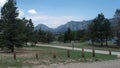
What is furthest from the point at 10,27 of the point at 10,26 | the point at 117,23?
the point at 117,23

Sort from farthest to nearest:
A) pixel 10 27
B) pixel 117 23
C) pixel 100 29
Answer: pixel 117 23, pixel 100 29, pixel 10 27

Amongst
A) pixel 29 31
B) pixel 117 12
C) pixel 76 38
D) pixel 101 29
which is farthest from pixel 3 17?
pixel 76 38

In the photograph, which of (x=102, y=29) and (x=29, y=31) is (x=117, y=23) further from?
(x=29, y=31)

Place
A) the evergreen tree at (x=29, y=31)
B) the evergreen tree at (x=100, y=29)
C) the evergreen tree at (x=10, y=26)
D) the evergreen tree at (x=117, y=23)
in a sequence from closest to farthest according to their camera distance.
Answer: the evergreen tree at (x=10, y=26), the evergreen tree at (x=29, y=31), the evergreen tree at (x=117, y=23), the evergreen tree at (x=100, y=29)

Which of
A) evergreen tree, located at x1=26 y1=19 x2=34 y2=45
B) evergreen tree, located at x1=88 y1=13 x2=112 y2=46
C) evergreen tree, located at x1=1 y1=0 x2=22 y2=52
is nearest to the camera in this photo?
evergreen tree, located at x1=1 y1=0 x2=22 y2=52

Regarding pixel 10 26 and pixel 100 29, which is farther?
pixel 100 29

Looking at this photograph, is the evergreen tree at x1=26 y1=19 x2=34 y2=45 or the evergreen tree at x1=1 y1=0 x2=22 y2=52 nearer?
the evergreen tree at x1=1 y1=0 x2=22 y2=52

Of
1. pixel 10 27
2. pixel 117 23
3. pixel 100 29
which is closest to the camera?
pixel 10 27

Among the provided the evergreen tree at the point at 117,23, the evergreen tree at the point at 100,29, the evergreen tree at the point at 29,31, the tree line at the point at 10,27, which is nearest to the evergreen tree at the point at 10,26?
the tree line at the point at 10,27

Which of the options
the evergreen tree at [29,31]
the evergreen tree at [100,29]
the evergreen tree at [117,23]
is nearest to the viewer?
the evergreen tree at [29,31]

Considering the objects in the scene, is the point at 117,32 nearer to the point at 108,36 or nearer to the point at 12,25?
the point at 108,36

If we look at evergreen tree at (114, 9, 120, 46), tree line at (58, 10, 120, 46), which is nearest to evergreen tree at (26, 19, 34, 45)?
tree line at (58, 10, 120, 46)

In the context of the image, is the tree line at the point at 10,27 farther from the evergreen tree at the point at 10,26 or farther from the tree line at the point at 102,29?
the tree line at the point at 102,29

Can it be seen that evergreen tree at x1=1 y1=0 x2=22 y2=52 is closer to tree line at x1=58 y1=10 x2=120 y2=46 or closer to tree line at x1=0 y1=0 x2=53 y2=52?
tree line at x1=0 y1=0 x2=53 y2=52
